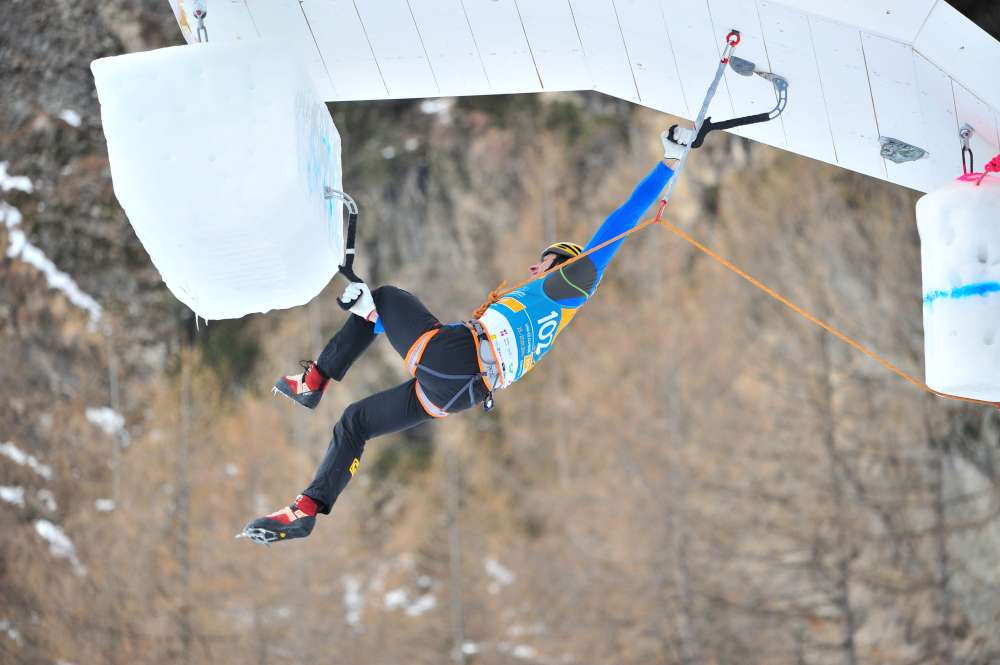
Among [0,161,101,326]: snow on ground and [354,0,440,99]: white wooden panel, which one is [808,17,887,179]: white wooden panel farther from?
[0,161,101,326]: snow on ground

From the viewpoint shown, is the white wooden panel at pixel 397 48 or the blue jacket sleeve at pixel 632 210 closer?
the blue jacket sleeve at pixel 632 210

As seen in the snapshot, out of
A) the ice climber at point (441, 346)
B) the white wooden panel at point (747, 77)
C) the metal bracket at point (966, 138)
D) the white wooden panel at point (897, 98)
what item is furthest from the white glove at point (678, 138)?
the metal bracket at point (966, 138)

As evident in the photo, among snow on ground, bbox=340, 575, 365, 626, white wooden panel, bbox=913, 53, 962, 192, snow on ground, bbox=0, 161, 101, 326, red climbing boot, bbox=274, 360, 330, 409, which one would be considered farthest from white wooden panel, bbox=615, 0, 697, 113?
snow on ground, bbox=0, 161, 101, 326

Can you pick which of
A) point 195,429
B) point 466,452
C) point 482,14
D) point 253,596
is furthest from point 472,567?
point 482,14

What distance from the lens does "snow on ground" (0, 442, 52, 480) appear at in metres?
12.6

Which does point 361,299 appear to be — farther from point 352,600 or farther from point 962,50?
point 352,600

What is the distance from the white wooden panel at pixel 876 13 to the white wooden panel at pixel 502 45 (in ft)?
3.43

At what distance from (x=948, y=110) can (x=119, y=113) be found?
9.02 ft

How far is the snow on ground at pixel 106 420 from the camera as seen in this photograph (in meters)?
12.7

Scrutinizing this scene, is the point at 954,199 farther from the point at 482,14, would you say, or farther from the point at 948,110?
the point at 482,14

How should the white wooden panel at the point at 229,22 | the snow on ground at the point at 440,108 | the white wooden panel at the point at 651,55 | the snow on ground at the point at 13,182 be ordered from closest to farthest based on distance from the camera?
the white wooden panel at the point at 651,55 → the white wooden panel at the point at 229,22 → the snow on ground at the point at 13,182 → the snow on ground at the point at 440,108

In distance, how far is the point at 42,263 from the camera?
13586mm

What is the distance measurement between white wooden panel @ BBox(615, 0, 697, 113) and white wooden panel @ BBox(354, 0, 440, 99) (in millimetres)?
800

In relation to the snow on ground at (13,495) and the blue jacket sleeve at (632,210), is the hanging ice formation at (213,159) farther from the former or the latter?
the snow on ground at (13,495)
